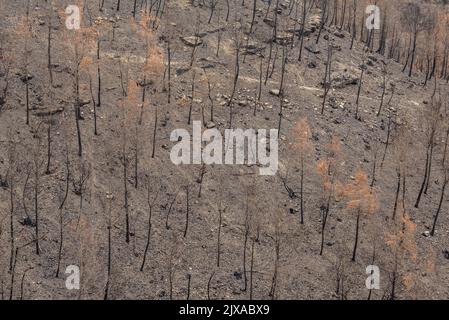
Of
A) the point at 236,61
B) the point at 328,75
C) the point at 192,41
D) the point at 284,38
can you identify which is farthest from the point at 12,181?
the point at 284,38

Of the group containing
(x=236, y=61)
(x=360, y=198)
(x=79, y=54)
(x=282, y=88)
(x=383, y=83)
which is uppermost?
Result: (x=79, y=54)

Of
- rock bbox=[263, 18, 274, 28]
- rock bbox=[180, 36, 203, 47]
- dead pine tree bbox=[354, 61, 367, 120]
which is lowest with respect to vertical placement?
dead pine tree bbox=[354, 61, 367, 120]

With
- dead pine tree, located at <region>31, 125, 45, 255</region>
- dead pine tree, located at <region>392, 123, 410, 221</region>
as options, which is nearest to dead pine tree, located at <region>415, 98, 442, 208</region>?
dead pine tree, located at <region>392, 123, 410, 221</region>

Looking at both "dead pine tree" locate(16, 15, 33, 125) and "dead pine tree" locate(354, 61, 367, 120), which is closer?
"dead pine tree" locate(16, 15, 33, 125)

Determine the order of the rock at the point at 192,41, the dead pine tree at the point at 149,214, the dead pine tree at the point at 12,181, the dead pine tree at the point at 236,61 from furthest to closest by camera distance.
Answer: the rock at the point at 192,41
the dead pine tree at the point at 236,61
the dead pine tree at the point at 149,214
the dead pine tree at the point at 12,181

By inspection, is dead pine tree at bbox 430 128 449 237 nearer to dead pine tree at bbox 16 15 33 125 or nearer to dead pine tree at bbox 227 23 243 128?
dead pine tree at bbox 227 23 243 128

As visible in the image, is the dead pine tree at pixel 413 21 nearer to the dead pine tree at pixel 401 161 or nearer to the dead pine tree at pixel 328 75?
the dead pine tree at pixel 328 75

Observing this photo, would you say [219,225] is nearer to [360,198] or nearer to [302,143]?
[360,198]

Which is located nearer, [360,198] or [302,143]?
[360,198]

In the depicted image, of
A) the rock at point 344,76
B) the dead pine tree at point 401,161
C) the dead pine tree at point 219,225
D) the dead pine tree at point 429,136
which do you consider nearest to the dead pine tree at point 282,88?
the rock at point 344,76
